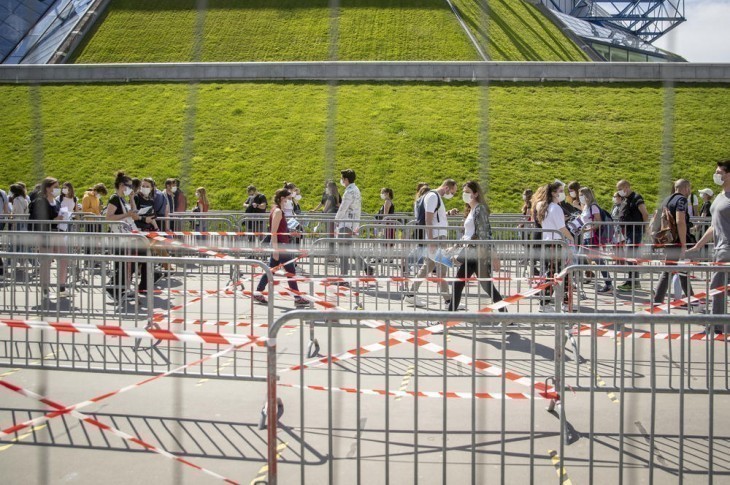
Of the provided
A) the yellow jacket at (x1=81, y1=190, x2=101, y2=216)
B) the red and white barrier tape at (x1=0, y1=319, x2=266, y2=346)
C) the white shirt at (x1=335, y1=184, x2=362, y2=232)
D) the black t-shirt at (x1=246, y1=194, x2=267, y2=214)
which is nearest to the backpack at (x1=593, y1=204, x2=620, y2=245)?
the white shirt at (x1=335, y1=184, x2=362, y2=232)

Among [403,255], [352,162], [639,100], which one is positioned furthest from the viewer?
[639,100]

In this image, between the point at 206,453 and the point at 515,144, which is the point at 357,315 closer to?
the point at 206,453

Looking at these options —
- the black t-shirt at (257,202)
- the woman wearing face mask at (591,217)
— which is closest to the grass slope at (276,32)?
the black t-shirt at (257,202)

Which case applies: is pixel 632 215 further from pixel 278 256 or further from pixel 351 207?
pixel 278 256

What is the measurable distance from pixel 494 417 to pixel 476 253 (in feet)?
11.9

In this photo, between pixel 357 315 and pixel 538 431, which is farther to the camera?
pixel 538 431

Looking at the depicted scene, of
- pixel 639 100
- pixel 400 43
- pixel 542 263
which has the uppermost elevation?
pixel 400 43

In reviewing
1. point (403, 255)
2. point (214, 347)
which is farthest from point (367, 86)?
point (214, 347)

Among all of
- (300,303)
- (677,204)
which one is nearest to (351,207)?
(300,303)

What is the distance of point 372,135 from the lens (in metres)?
29.7

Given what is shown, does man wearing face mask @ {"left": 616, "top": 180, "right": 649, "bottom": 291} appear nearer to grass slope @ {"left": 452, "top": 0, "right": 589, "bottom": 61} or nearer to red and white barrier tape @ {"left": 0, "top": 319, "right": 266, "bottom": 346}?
red and white barrier tape @ {"left": 0, "top": 319, "right": 266, "bottom": 346}

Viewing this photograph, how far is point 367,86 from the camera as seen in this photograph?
114ft

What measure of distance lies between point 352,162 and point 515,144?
5944mm

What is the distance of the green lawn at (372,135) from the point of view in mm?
27062
